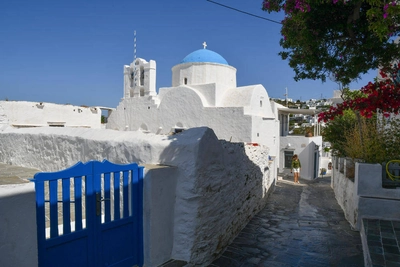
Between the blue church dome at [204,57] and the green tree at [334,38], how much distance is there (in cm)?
1244

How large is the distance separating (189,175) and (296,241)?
277 cm

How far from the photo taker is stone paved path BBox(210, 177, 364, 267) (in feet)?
13.4

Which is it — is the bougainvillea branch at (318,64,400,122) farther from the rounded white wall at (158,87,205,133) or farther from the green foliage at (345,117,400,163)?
the rounded white wall at (158,87,205,133)

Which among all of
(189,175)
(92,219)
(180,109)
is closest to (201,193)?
(189,175)

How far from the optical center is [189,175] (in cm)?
352

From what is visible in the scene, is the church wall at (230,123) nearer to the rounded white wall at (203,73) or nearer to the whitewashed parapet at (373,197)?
the rounded white wall at (203,73)

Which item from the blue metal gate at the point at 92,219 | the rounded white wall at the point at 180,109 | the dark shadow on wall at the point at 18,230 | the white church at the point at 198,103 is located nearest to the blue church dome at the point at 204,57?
the white church at the point at 198,103

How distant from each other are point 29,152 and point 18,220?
5007 millimetres

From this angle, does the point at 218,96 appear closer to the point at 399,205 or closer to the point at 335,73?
the point at 335,73

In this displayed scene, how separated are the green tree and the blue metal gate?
343 centimetres

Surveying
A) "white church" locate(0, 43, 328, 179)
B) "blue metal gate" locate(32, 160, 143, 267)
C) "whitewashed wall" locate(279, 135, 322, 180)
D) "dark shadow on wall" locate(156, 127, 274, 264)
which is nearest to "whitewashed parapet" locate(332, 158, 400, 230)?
"dark shadow on wall" locate(156, 127, 274, 264)

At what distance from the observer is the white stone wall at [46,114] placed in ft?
46.4

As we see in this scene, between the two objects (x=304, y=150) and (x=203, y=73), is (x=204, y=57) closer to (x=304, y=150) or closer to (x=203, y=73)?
(x=203, y=73)

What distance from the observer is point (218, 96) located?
1520 cm
